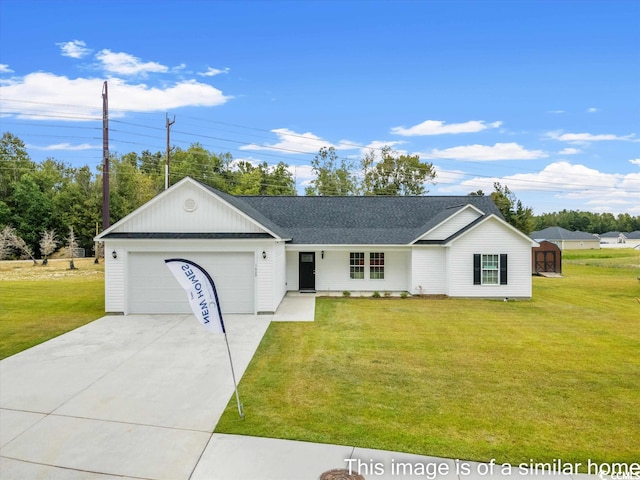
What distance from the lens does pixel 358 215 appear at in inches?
875

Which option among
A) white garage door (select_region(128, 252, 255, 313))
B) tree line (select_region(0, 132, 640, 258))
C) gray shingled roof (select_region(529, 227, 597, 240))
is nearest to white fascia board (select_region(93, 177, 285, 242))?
white garage door (select_region(128, 252, 255, 313))

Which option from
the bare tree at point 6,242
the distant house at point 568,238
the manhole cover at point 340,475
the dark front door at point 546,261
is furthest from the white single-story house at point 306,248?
the distant house at point 568,238

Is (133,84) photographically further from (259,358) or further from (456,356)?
(456,356)

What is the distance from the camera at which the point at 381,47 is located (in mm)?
22594

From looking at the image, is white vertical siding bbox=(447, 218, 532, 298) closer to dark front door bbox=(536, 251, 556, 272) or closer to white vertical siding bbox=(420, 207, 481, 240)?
white vertical siding bbox=(420, 207, 481, 240)

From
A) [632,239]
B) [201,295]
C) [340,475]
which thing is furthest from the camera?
[632,239]

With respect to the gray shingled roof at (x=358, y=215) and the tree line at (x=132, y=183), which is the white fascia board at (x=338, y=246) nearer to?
the gray shingled roof at (x=358, y=215)

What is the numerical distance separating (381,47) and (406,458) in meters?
22.0

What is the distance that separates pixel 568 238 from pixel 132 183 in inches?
2556

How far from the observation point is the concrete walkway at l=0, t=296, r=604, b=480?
4.86 m

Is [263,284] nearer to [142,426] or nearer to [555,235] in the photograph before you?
[142,426]

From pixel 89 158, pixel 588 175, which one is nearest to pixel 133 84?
pixel 89 158

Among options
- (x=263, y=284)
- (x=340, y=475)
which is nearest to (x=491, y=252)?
(x=263, y=284)

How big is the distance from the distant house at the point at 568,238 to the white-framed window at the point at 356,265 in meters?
52.8
